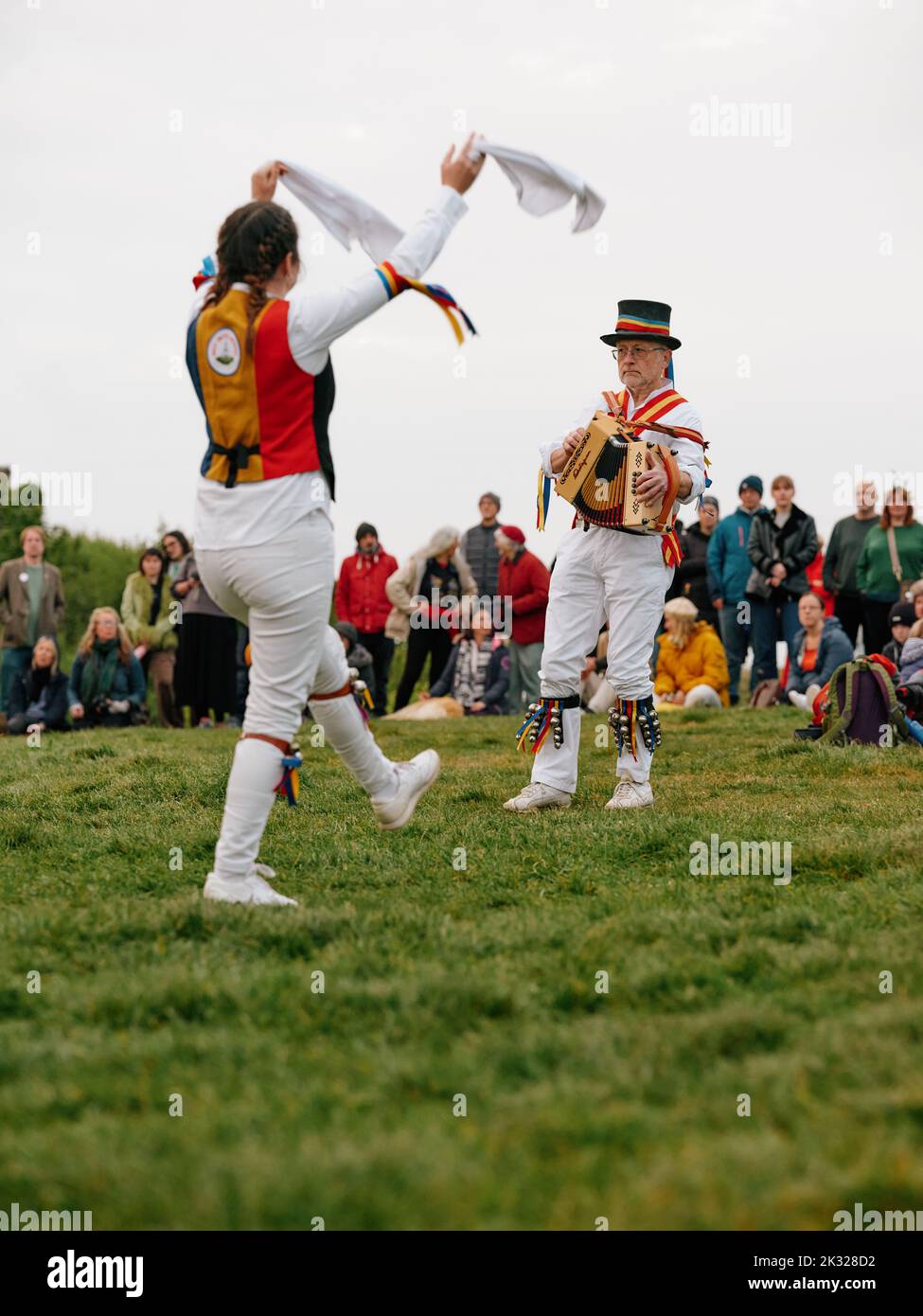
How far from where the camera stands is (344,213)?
572cm

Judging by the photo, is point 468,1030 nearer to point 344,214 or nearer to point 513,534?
point 344,214

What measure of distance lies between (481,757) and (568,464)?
151 inches

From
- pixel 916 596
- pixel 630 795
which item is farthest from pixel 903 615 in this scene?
pixel 630 795

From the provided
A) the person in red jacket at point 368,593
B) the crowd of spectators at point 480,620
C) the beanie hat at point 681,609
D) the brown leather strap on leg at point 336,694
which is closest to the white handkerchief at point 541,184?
the brown leather strap on leg at point 336,694

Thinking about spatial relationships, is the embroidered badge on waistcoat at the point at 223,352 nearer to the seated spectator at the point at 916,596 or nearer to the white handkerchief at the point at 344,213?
the white handkerchief at the point at 344,213

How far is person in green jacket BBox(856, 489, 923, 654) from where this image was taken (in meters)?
14.7

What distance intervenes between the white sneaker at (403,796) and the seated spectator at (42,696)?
10.2 metres

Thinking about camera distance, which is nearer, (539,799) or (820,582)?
(539,799)

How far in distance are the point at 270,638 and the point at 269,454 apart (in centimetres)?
66

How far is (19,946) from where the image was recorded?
485 centimetres

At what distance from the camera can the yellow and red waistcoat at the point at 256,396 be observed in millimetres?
5062

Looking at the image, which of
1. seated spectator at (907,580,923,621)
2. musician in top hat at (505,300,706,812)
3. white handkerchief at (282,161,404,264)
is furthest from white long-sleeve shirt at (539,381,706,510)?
seated spectator at (907,580,923,621)

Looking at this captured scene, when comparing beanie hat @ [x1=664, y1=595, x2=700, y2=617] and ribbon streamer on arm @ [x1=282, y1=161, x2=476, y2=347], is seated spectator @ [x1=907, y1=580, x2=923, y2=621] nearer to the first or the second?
beanie hat @ [x1=664, y1=595, x2=700, y2=617]
